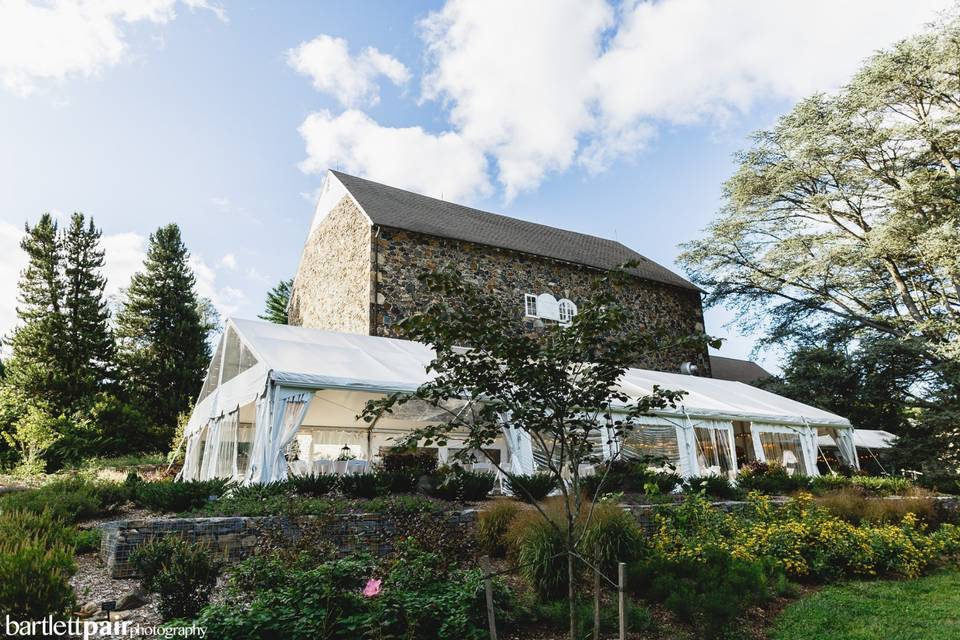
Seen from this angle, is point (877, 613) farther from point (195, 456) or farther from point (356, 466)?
point (195, 456)

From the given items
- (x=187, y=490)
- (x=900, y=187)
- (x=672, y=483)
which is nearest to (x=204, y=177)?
(x=187, y=490)

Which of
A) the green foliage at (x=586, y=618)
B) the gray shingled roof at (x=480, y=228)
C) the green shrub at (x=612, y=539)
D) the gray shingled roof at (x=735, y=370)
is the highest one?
the gray shingled roof at (x=480, y=228)

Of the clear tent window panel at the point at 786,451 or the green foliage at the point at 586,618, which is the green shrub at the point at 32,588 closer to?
the green foliage at the point at 586,618

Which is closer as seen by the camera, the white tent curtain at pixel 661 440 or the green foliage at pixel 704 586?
the green foliage at pixel 704 586

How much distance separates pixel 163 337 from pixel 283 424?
53.9 ft

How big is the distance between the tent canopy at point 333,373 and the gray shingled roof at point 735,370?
972cm

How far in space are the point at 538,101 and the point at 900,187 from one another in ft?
40.9

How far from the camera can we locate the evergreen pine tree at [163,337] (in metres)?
19.5

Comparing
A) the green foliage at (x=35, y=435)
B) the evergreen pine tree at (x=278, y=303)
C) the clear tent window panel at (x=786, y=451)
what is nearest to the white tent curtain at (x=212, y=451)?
the green foliage at (x=35, y=435)

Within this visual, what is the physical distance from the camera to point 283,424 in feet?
24.7

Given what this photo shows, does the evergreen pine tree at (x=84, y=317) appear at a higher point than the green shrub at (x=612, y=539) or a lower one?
higher

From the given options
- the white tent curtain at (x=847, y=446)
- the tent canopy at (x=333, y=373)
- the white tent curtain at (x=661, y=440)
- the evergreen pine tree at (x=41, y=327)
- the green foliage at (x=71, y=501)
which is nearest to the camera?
the green foliage at (x=71, y=501)

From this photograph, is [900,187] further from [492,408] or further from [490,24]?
[492,408]

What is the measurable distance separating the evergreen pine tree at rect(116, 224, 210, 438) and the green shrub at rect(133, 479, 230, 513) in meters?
13.8
